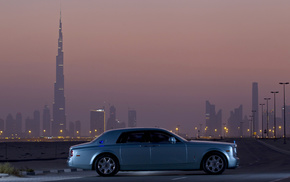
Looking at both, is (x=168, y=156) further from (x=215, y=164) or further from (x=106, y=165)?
(x=106, y=165)

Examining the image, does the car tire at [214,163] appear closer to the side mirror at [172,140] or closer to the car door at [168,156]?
the car door at [168,156]

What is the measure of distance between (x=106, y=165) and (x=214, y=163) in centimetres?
375

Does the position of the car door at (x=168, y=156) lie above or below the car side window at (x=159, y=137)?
below

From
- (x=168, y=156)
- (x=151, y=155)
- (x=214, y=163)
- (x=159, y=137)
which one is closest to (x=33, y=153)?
(x=159, y=137)

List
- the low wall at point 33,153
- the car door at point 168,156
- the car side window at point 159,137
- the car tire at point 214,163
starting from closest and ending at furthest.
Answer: the car door at point 168,156, the car tire at point 214,163, the car side window at point 159,137, the low wall at point 33,153

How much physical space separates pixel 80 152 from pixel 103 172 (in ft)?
3.47

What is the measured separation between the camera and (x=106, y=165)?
71.0 ft

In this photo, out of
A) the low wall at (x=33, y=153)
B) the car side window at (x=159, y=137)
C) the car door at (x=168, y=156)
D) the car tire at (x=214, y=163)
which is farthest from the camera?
the low wall at (x=33, y=153)

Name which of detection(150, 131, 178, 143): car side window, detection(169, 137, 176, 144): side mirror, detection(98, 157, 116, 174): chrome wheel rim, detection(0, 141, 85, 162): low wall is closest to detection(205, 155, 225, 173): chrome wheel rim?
detection(169, 137, 176, 144): side mirror

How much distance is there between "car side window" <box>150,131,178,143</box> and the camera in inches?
859

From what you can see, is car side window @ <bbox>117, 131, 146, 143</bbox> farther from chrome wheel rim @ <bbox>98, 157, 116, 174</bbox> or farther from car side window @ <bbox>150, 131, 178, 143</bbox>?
chrome wheel rim @ <bbox>98, 157, 116, 174</bbox>

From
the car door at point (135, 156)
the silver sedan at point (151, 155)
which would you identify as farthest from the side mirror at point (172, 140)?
the car door at point (135, 156)

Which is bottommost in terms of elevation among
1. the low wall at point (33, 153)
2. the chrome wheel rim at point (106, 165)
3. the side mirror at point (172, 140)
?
the low wall at point (33, 153)

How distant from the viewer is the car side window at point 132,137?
71.8 ft
